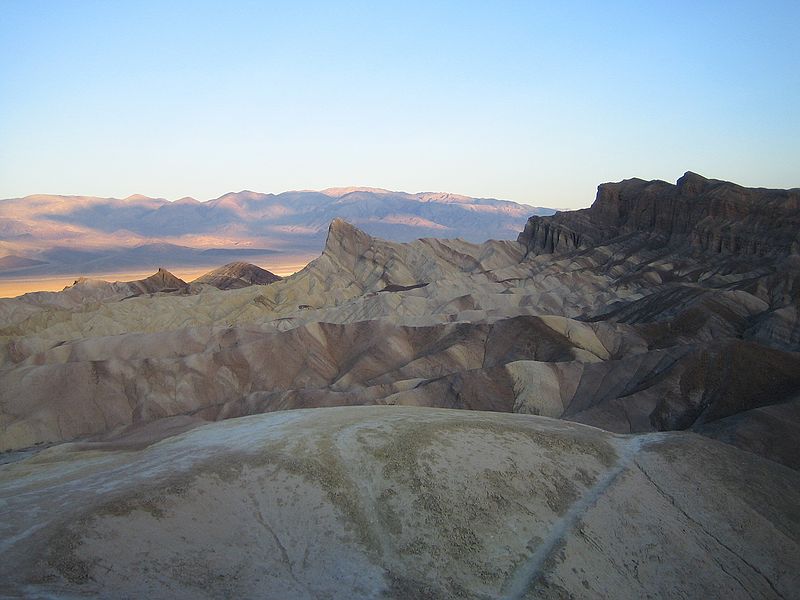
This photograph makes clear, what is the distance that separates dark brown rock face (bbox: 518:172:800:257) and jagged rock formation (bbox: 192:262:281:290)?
34.8 meters

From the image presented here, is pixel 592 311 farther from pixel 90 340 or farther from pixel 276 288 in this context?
pixel 90 340

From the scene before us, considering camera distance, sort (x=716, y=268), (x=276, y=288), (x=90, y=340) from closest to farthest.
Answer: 1. (x=90, y=340)
2. (x=716, y=268)
3. (x=276, y=288)

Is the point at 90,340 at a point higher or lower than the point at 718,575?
lower

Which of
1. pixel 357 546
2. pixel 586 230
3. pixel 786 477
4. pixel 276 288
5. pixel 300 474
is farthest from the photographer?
pixel 586 230

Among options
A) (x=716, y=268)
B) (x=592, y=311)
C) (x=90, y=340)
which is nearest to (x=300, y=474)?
(x=90, y=340)

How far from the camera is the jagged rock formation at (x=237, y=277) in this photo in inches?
3428

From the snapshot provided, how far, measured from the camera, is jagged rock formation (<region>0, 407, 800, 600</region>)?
13.1 meters

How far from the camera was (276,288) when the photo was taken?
6962 centimetres

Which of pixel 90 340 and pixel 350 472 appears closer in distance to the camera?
pixel 350 472

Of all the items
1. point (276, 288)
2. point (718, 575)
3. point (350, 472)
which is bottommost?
point (276, 288)

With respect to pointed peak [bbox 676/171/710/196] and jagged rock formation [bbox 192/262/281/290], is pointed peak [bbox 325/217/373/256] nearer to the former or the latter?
jagged rock formation [bbox 192/262/281/290]

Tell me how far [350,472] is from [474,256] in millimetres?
67344

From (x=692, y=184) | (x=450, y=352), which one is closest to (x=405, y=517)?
(x=450, y=352)

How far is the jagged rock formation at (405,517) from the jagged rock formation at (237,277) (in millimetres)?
68682
